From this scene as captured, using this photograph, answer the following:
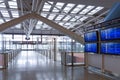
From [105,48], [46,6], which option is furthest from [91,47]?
[46,6]

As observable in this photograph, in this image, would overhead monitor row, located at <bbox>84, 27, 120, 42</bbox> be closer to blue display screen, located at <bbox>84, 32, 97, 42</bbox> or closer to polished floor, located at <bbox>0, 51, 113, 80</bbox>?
blue display screen, located at <bbox>84, 32, 97, 42</bbox>

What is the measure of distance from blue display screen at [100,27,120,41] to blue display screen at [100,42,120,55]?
10.5 inches

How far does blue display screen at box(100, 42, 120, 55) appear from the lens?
7474 mm

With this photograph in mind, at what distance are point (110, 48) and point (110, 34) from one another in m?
0.60

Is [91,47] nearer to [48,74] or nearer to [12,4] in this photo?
[48,74]

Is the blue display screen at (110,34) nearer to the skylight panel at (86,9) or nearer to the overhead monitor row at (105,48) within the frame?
the overhead monitor row at (105,48)

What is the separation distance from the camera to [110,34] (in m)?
8.05

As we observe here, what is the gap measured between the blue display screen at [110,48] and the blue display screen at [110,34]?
0.87 ft

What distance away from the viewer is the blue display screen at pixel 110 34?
7.46 metres

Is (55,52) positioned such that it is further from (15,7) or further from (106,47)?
(106,47)

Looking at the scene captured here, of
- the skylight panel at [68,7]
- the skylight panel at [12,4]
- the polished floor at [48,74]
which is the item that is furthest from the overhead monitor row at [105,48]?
the skylight panel at [12,4]

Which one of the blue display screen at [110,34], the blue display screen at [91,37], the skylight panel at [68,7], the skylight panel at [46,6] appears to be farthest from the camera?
the skylight panel at [68,7]

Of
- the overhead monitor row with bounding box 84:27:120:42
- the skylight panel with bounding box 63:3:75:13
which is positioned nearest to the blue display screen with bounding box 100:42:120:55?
the overhead monitor row with bounding box 84:27:120:42

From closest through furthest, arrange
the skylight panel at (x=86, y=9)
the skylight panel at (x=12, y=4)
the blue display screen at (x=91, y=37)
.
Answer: the blue display screen at (x=91, y=37)
the skylight panel at (x=12, y=4)
the skylight panel at (x=86, y=9)
